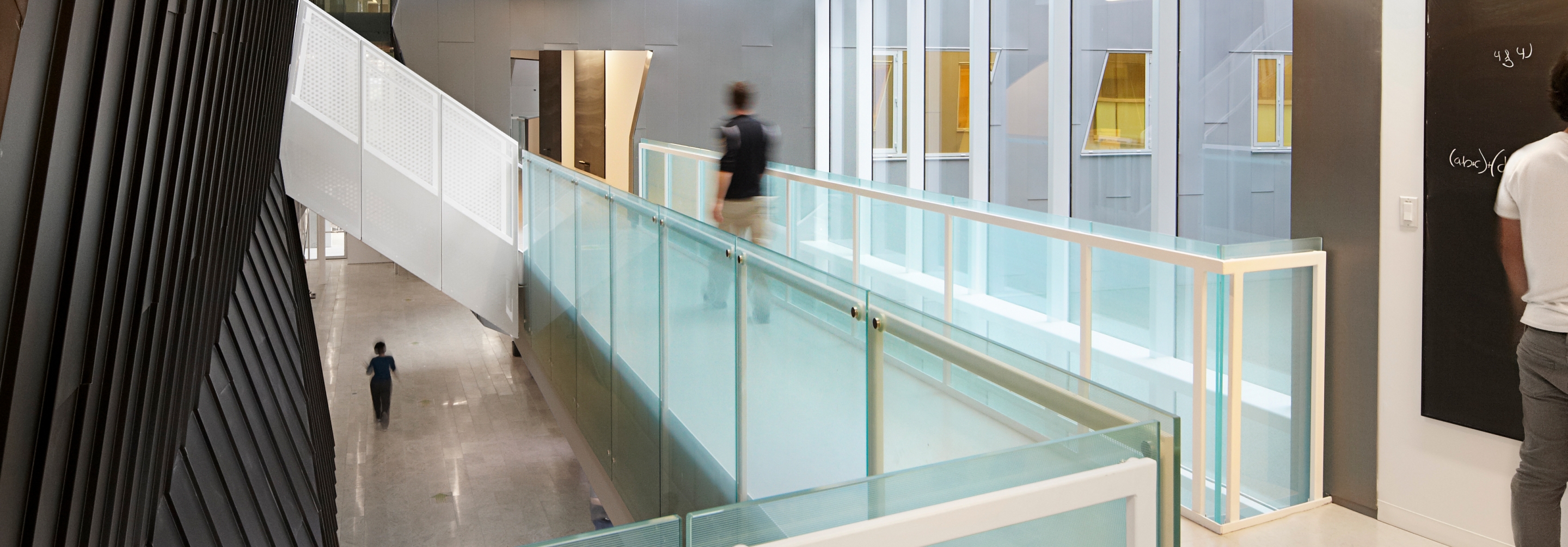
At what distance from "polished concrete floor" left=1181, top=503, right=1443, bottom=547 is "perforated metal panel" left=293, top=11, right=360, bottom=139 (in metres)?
6.72

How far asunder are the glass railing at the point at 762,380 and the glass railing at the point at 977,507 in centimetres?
5

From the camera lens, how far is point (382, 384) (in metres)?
10.6

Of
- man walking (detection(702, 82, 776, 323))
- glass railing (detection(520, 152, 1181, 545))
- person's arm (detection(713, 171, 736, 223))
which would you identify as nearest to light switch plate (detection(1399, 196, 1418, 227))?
glass railing (detection(520, 152, 1181, 545))

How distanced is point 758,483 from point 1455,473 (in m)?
2.76

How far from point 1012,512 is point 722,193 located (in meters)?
5.62

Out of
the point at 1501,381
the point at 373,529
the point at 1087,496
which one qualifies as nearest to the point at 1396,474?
the point at 1501,381

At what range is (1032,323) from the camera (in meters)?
5.23

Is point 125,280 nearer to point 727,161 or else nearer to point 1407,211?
point 1407,211

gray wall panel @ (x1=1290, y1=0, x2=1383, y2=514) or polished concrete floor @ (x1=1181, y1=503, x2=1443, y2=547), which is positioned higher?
gray wall panel @ (x1=1290, y1=0, x2=1383, y2=514)

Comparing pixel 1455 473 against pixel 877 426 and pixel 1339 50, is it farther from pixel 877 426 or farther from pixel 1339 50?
pixel 877 426

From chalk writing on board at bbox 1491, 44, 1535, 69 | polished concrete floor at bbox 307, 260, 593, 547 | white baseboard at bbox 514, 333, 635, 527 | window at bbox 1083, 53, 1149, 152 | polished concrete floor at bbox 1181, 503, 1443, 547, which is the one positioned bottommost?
polished concrete floor at bbox 307, 260, 593, 547

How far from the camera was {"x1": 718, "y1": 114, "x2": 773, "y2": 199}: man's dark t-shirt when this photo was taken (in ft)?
22.6

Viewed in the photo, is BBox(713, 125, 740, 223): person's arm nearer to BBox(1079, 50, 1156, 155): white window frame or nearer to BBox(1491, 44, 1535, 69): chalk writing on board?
BBox(1079, 50, 1156, 155): white window frame

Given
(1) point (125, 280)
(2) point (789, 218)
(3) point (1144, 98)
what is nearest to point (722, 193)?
(2) point (789, 218)
